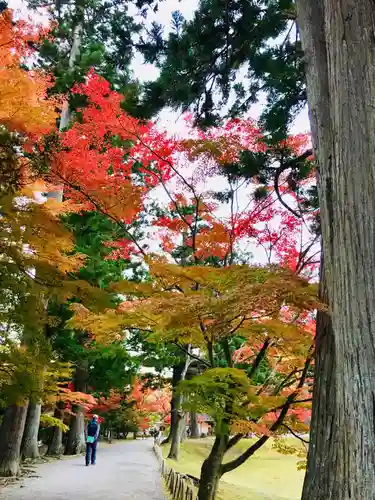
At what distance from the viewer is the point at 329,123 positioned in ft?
13.2

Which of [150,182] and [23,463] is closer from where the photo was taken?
[150,182]

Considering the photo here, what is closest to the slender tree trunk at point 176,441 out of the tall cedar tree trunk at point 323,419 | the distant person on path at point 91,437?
the distant person on path at point 91,437

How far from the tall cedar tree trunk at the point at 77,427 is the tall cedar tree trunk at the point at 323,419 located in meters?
14.2

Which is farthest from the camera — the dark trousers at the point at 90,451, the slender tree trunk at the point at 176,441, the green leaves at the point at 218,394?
the slender tree trunk at the point at 176,441

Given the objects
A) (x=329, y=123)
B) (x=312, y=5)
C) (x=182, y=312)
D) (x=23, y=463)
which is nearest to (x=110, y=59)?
(x=312, y=5)

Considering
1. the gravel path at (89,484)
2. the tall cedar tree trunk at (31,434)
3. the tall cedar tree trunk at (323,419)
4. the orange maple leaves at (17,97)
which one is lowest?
the gravel path at (89,484)

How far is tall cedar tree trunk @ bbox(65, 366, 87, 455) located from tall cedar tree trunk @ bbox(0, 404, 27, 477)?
6675 millimetres

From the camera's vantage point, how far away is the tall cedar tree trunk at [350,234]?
2.95m

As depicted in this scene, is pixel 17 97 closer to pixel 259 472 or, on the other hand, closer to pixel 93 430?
pixel 93 430

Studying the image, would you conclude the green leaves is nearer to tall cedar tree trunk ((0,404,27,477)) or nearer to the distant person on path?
tall cedar tree trunk ((0,404,27,477))

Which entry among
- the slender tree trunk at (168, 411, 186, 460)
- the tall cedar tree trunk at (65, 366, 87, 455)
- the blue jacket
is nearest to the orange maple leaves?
the blue jacket

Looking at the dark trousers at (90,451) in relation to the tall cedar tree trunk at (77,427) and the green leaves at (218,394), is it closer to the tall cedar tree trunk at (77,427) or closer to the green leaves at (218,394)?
the tall cedar tree trunk at (77,427)

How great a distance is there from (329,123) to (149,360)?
44.9 ft

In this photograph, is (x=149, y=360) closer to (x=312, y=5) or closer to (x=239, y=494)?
(x=239, y=494)
